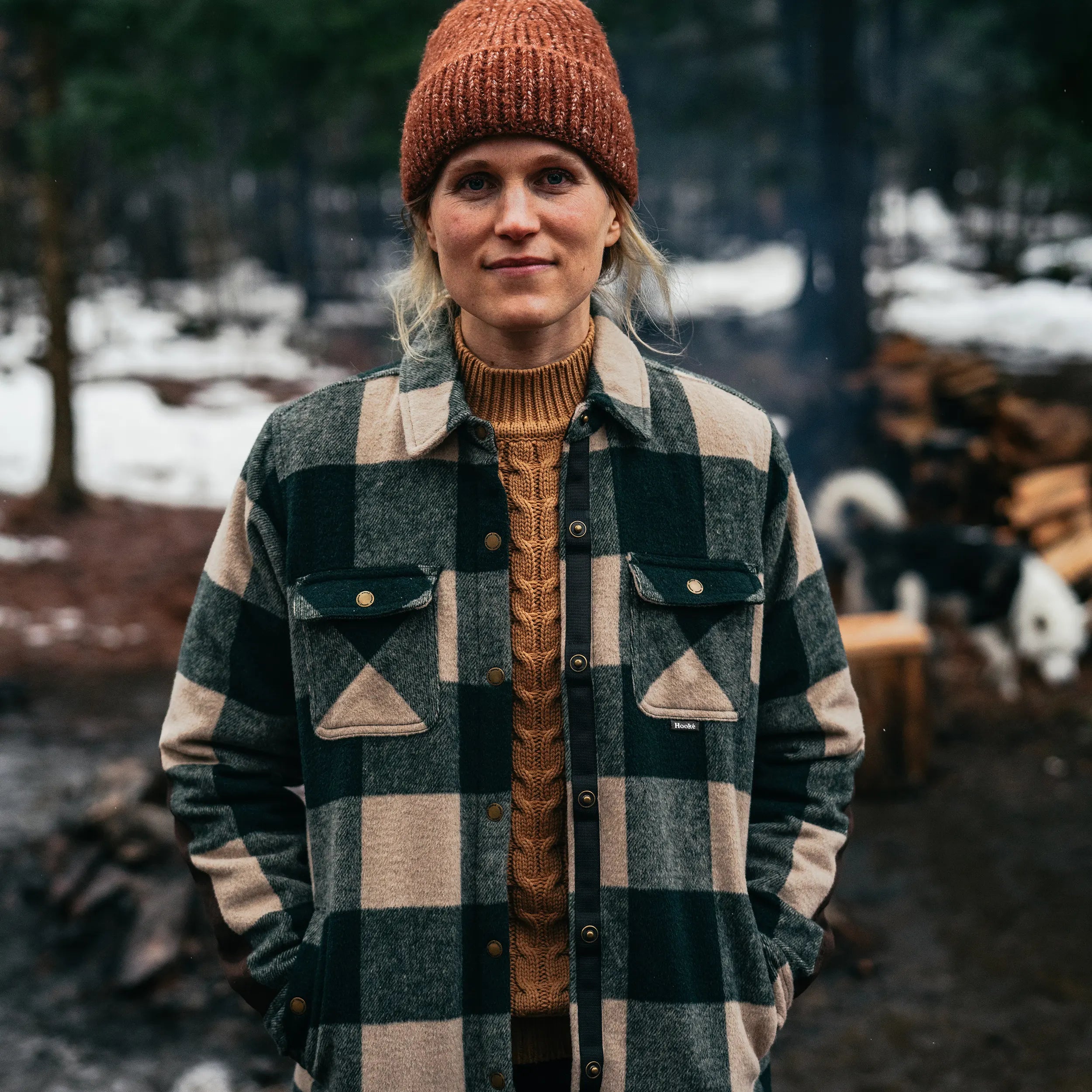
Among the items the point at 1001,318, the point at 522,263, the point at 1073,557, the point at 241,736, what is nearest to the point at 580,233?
the point at 522,263

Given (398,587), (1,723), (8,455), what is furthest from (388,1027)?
(8,455)

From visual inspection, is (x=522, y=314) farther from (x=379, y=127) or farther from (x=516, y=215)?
(x=379, y=127)

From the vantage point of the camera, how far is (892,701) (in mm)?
5652

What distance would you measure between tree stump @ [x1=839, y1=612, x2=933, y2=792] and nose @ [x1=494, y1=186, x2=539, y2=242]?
429 centimetres

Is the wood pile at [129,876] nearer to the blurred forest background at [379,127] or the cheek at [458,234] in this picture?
the blurred forest background at [379,127]

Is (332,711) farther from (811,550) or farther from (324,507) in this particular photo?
(811,550)

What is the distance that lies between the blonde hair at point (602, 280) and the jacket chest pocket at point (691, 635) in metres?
0.49

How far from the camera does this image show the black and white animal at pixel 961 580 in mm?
6715

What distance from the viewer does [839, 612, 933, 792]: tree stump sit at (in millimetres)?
5500

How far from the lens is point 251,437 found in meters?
12.3

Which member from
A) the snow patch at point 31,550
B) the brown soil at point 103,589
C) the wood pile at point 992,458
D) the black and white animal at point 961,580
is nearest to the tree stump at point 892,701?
the black and white animal at point 961,580

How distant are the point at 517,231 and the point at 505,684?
649 mm

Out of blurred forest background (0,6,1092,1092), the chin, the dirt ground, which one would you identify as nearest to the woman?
the chin

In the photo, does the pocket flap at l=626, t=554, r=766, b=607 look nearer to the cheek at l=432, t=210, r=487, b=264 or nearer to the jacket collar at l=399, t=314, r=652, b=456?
the jacket collar at l=399, t=314, r=652, b=456
